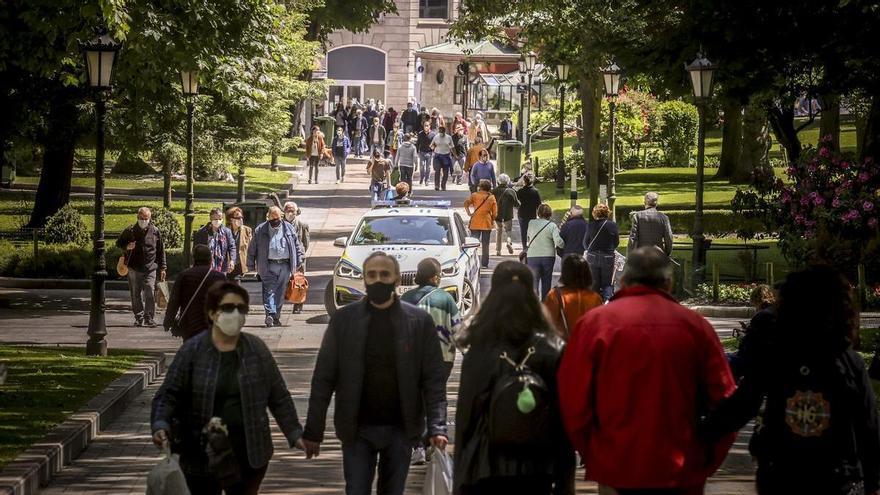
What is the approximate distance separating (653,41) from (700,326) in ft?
72.2

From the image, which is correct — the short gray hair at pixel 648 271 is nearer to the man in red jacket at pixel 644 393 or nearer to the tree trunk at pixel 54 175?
the man in red jacket at pixel 644 393

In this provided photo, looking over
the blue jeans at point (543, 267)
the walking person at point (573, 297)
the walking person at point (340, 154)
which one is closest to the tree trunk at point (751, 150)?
the walking person at point (340, 154)

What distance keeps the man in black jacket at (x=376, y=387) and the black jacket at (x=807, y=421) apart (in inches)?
68.3

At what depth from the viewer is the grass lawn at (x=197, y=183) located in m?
43.9

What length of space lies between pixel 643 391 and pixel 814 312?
0.84 m

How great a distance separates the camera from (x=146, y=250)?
21.7 metres

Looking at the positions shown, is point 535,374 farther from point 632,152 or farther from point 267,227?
point 632,152

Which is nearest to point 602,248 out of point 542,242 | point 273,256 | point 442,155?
point 542,242

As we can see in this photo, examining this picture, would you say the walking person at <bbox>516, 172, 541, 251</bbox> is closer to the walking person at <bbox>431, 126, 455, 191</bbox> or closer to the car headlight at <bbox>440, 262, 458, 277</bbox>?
the car headlight at <bbox>440, 262, 458, 277</bbox>

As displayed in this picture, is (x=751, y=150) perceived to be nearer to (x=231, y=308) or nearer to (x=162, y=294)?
(x=162, y=294)

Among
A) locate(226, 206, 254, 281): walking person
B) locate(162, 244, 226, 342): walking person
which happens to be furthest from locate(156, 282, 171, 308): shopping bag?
locate(162, 244, 226, 342): walking person

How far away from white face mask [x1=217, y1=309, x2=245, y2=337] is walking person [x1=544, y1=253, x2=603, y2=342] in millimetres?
3488

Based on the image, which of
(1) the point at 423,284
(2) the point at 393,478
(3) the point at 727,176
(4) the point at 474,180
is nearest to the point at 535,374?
(2) the point at 393,478

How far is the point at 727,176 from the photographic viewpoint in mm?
47219
